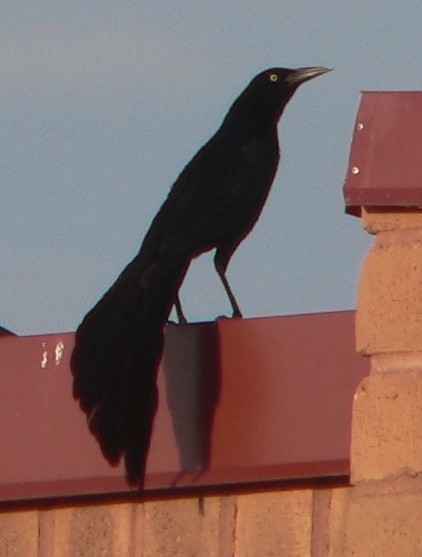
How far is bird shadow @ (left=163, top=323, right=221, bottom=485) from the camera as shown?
2.71m

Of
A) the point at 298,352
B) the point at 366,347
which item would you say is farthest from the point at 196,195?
the point at 366,347

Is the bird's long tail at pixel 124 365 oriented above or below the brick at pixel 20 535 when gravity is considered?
above

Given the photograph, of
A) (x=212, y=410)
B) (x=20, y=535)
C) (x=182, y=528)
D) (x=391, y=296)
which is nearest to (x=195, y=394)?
(x=212, y=410)

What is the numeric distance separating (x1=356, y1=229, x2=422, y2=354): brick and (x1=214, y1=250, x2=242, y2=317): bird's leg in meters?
2.89

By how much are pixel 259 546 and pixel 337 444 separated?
23 centimetres

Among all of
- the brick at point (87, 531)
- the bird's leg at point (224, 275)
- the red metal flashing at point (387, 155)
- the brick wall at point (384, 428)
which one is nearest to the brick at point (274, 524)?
the brick wall at point (384, 428)

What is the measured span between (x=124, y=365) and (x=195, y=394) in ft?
0.85

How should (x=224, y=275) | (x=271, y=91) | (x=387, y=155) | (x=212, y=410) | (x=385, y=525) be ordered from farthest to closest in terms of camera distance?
(x=271, y=91) → (x=224, y=275) → (x=212, y=410) → (x=387, y=155) → (x=385, y=525)

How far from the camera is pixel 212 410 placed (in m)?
2.72

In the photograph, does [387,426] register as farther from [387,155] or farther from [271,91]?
[271,91]

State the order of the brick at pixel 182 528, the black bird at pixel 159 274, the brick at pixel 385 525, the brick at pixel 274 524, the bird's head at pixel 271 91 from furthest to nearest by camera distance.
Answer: the bird's head at pixel 271 91, the black bird at pixel 159 274, the brick at pixel 182 528, the brick at pixel 274 524, the brick at pixel 385 525

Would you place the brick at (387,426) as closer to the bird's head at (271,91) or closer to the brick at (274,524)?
the brick at (274,524)

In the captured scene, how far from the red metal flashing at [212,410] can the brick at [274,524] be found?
47 millimetres

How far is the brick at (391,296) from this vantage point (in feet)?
6.86
